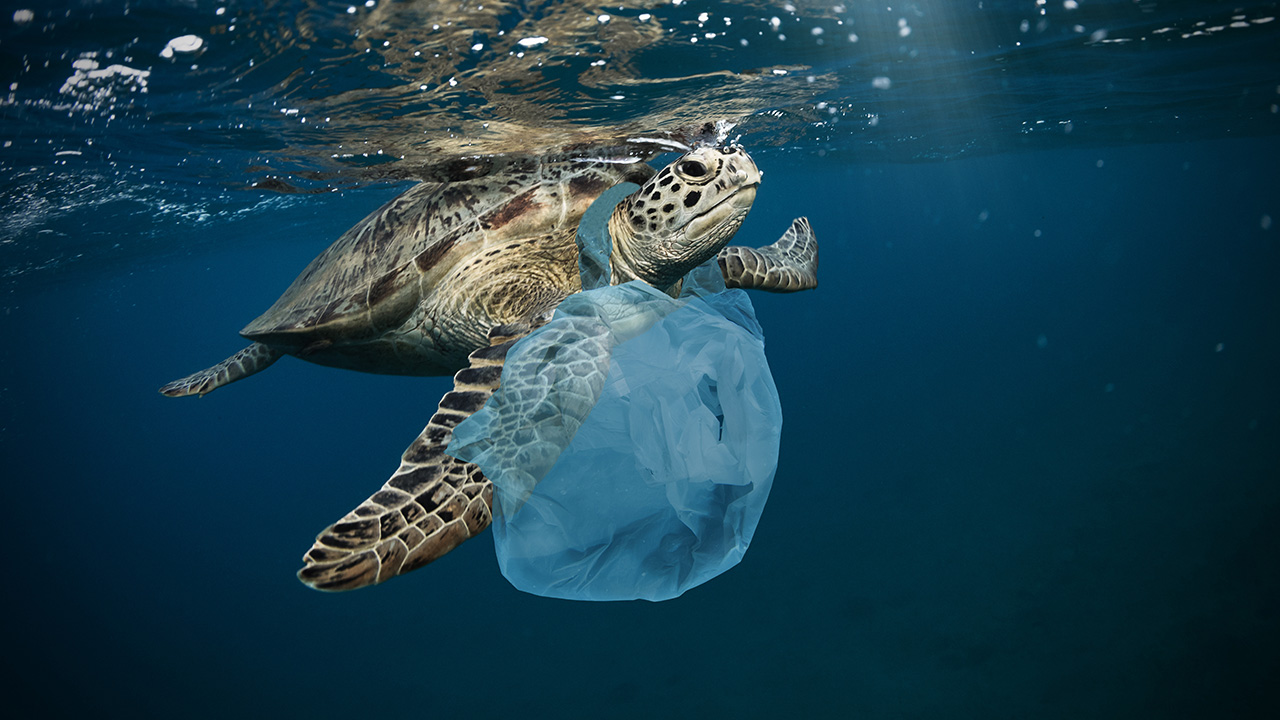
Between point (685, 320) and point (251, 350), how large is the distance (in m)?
5.68

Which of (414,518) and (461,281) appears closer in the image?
(414,518)

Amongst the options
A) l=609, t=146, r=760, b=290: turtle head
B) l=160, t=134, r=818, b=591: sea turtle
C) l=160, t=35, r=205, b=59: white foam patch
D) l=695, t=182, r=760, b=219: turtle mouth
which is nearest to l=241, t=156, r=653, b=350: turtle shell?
l=160, t=134, r=818, b=591: sea turtle

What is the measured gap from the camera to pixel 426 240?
11.5 ft

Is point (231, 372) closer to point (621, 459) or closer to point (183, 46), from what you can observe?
point (183, 46)

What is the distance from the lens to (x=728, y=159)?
260 cm

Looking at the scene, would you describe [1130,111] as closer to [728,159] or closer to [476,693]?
[728,159]

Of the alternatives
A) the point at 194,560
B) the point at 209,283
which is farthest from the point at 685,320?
the point at 209,283

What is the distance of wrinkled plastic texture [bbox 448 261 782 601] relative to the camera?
6.21ft

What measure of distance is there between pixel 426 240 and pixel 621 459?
91.8 inches

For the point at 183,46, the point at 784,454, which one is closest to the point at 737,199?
the point at 183,46

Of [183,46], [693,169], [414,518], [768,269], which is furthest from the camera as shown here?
[768,269]

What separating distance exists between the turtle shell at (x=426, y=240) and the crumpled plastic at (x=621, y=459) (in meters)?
1.51

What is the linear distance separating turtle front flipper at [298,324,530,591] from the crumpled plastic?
158 millimetres

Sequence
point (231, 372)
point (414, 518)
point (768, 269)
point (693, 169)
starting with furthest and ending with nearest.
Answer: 1. point (231, 372)
2. point (768, 269)
3. point (693, 169)
4. point (414, 518)
